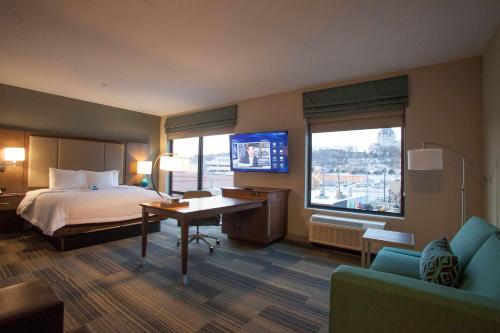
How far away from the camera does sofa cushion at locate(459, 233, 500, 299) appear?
1106 millimetres

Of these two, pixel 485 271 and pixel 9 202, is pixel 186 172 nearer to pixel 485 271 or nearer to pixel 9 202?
pixel 9 202

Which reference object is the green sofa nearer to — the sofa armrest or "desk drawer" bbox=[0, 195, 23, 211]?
the sofa armrest

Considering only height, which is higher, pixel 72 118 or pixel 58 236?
pixel 72 118

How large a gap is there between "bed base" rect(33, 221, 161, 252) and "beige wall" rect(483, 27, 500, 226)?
460cm

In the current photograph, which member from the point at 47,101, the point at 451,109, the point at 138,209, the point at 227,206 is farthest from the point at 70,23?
the point at 451,109

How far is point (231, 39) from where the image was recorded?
2516mm

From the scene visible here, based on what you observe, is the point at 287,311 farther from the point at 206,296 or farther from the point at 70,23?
the point at 70,23

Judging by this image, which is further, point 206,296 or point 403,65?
point 403,65

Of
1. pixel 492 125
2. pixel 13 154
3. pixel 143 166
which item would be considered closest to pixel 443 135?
pixel 492 125

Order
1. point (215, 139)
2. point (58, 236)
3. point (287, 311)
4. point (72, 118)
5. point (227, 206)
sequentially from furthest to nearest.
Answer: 1. point (215, 139)
2. point (72, 118)
3. point (58, 236)
4. point (227, 206)
5. point (287, 311)

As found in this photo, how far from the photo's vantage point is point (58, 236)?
10.5 feet

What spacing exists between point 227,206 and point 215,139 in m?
2.77

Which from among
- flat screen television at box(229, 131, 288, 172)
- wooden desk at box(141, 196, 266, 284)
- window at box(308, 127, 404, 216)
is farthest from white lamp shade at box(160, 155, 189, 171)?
window at box(308, 127, 404, 216)

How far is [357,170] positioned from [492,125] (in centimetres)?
157
